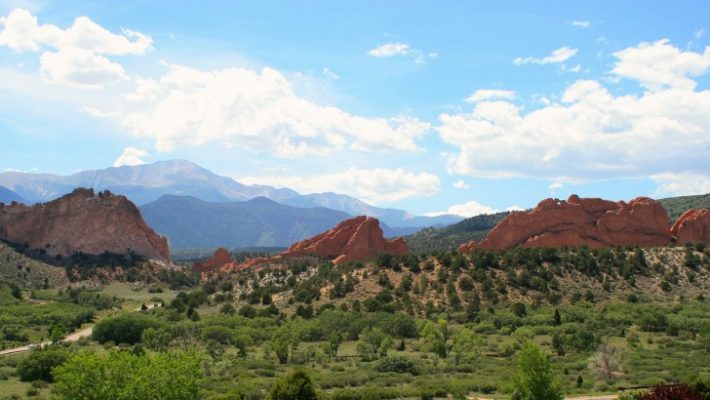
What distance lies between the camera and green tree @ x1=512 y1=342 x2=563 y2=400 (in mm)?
30422

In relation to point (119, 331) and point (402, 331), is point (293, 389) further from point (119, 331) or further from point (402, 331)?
point (119, 331)

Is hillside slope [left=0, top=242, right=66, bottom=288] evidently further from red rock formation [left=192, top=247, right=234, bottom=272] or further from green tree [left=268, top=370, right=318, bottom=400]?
green tree [left=268, top=370, right=318, bottom=400]

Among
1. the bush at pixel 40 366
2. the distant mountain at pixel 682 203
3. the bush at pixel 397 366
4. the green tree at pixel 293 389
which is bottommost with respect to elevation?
the bush at pixel 397 366

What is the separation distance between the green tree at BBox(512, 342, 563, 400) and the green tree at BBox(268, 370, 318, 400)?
1010cm

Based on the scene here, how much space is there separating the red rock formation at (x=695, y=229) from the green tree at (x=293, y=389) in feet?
315

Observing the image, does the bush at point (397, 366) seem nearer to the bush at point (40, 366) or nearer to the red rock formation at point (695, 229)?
the bush at point (40, 366)

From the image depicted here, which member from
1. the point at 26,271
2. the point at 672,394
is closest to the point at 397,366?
the point at 672,394

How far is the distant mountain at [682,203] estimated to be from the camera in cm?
15240

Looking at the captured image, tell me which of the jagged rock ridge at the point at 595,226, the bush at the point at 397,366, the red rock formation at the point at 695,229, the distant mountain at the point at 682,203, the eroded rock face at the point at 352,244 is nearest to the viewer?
the bush at the point at 397,366

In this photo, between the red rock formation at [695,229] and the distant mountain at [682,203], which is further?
the distant mountain at [682,203]

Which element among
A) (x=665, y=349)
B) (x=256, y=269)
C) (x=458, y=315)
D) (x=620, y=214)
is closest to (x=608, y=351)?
(x=665, y=349)

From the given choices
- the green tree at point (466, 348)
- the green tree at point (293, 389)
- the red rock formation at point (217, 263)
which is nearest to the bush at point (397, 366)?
the green tree at point (466, 348)

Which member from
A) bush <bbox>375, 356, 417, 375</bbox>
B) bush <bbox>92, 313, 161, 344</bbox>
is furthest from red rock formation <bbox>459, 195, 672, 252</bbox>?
bush <bbox>375, 356, 417, 375</bbox>

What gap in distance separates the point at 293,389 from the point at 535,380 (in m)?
11.7
